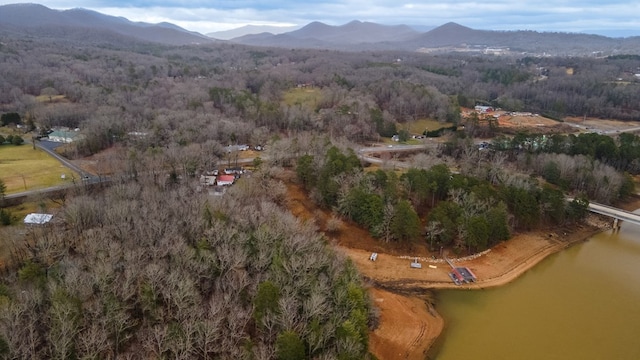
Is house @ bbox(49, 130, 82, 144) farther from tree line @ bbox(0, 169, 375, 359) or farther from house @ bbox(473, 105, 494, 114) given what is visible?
house @ bbox(473, 105, 494, 114)

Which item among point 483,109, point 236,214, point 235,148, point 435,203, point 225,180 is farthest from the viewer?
point 483,109

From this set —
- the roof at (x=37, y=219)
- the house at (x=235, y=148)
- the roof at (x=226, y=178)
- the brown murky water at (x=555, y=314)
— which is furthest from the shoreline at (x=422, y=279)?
the house at (x=235, y=148)

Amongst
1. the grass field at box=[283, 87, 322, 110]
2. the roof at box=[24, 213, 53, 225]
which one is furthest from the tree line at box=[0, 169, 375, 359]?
the grass field at box=[283, 87, 322, 110]

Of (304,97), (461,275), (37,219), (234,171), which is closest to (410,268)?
(461,275)

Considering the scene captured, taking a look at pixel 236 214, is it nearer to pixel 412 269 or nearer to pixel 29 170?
pixel 412 269

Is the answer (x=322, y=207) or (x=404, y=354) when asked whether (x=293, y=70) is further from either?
(x=404, y=354)

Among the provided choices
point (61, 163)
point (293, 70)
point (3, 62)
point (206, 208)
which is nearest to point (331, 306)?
point (206, 208)
